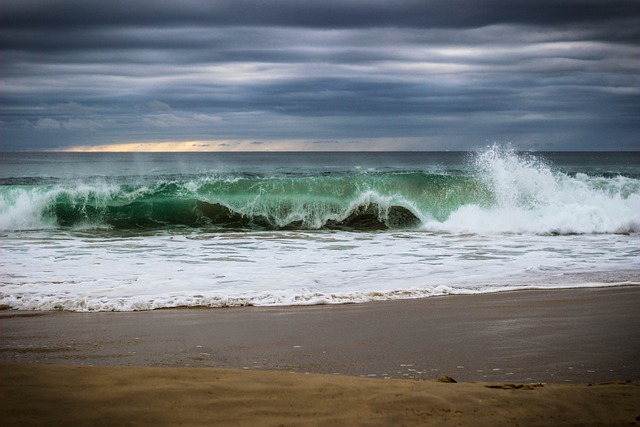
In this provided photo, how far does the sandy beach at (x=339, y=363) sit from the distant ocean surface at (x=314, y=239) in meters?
0.90

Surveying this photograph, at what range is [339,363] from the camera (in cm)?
467

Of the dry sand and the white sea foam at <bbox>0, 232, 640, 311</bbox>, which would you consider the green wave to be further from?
the dry sand

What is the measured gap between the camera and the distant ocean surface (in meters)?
7.98

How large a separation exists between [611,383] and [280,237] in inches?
427

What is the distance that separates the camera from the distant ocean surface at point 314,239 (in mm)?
7984

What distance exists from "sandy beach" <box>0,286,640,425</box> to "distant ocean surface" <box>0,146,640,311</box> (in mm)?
898

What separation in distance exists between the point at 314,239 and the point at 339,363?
30.9ft

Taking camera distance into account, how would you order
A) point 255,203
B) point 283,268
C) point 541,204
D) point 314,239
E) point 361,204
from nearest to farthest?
point 283,268 → point 314,239 → point 541,204 → point 361,204 → point 255,203

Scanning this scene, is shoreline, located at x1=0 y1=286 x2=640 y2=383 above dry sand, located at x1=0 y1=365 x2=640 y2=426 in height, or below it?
below

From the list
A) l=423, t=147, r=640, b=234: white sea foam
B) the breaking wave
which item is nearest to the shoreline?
l=423, t=147, r=640, b=234: white sea foam

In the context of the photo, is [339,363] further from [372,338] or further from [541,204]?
[541,204]

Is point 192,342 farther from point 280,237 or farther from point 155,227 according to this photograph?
point 155,227

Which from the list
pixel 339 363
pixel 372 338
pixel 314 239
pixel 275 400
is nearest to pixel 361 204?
pixel 314 239

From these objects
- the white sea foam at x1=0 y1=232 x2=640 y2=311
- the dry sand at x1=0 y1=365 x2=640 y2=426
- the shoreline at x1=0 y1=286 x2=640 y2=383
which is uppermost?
the dry sand at x1=0 y1=365 x2=640 y2=426
